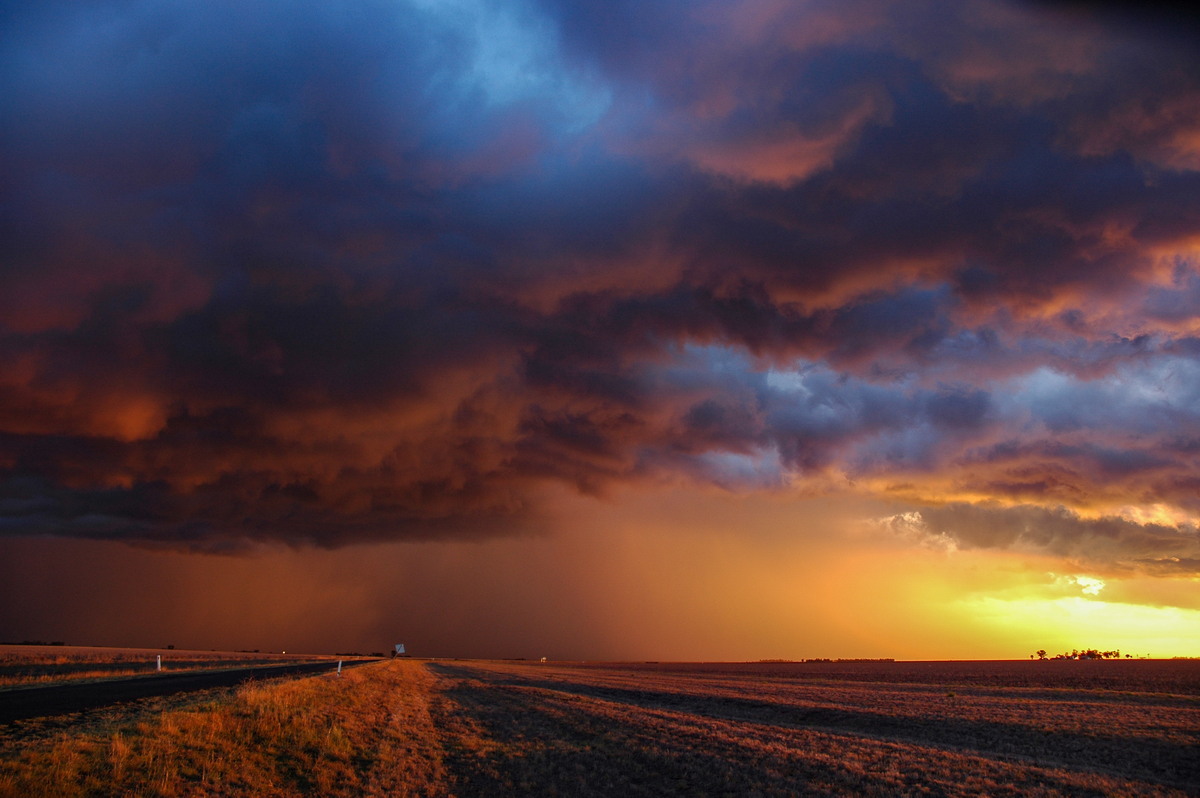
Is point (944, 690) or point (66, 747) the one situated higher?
point (66, 747)

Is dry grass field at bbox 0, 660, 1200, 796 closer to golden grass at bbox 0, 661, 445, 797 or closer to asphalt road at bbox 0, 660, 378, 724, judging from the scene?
golden grass at bbox 0, 661, 445, 797

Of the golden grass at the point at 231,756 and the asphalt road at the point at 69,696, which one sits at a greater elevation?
the golden grass at the point at 231,756

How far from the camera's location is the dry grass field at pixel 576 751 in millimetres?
15594

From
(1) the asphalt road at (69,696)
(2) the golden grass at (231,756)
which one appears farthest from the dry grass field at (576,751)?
(1) the asphalt road at (69,696)

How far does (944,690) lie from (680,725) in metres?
38.4

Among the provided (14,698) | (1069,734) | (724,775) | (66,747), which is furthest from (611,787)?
(14,698)

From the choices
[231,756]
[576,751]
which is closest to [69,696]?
[231,756]

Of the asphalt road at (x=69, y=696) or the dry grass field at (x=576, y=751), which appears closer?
the dry grass field at (x=576, y=751)

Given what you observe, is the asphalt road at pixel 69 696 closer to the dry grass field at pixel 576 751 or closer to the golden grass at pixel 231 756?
the dry grass field at pixel 576 751

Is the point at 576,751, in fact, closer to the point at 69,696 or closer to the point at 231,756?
the point at 231,756

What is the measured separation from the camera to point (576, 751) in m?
21.1

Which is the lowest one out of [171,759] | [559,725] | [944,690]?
[944,690]

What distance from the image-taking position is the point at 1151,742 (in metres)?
23.3

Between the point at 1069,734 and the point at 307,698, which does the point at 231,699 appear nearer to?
the point at 307,698
